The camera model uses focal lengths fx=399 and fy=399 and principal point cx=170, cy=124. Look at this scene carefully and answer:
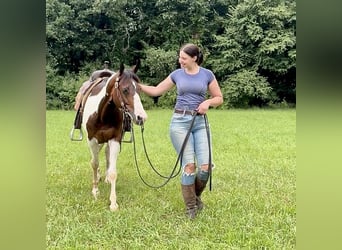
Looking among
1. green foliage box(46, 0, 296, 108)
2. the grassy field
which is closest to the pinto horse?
the grassy field

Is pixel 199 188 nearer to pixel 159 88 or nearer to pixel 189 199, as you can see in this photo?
pixel 189 199

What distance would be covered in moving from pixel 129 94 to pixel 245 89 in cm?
198

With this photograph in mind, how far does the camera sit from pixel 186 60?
2111mm

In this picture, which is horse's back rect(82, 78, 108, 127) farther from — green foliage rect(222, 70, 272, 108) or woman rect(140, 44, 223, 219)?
green foliage rect(222, 70, 272, 108)

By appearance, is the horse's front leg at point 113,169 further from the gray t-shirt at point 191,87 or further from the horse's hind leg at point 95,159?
the gray t-shirt at point 191,87

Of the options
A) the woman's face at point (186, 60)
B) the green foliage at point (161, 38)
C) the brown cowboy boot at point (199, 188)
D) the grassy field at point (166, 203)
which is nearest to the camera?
the grassy field at point (166, 203)

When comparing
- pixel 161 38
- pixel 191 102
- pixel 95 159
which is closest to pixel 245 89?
pixel 161 38

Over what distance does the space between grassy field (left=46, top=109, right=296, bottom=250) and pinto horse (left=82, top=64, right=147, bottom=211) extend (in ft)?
0.75

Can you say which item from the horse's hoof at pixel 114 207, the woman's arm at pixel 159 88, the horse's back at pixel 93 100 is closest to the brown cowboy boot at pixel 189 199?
the horse's hoof at pixel 114 207

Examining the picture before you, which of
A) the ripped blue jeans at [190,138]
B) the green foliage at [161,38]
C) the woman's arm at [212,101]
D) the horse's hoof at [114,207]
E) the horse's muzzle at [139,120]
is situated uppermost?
the green foliage at [161,38]

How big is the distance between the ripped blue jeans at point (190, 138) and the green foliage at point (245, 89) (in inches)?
A: 70.6

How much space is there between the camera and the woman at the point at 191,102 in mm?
2137
